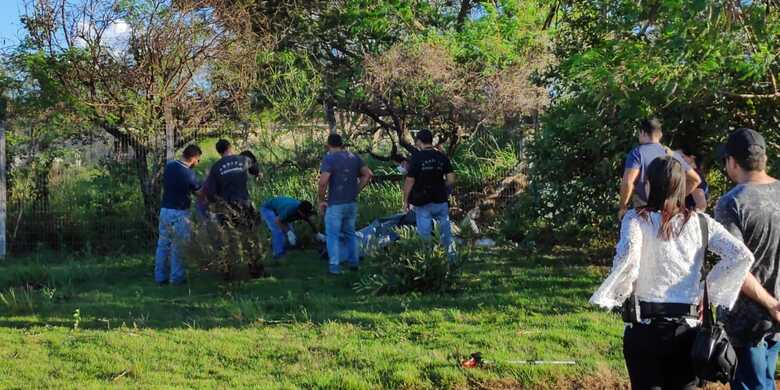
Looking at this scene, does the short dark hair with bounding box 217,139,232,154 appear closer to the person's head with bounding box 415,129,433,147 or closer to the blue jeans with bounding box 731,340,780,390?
the person's head with bounding box 415,129,433,147

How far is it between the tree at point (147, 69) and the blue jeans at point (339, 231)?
3362 millimetres

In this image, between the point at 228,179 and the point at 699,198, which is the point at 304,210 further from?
the point at 699,198

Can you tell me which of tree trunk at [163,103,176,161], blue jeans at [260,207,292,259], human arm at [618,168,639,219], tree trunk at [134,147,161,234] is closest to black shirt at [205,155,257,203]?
blue jeans at [260,207,292,259]

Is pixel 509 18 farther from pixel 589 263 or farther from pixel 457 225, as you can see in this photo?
pixel 589 263

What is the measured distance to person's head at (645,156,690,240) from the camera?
353 centimetres

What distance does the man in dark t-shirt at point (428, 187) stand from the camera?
8891mm

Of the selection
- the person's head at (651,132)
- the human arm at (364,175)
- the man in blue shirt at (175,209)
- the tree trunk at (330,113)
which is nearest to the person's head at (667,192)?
the person's head at (651,132)

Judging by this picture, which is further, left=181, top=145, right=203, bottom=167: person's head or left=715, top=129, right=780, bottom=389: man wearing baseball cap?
left=181, top=145, right=203, bottom=167: person's head

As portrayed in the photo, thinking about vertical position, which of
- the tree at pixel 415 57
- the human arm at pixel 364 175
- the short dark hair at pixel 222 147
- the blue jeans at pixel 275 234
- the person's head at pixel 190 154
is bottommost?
the blue jeans at pixel 275 234

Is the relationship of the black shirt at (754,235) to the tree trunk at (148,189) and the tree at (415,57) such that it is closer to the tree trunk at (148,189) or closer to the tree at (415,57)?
the tree trunk at (148,189)

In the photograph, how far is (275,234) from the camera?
10477mm

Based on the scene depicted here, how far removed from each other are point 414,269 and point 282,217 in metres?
3.07

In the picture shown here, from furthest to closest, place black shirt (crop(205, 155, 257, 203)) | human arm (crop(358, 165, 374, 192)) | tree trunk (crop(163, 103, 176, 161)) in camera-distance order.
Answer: tree trunk (crop(163, 103, 176, 161)), human arm (crop(358, 165, 374, 192)), black shirt (crop(205, 155, 257, 203))

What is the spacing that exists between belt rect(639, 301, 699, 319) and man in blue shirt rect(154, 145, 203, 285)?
20.6 ft
